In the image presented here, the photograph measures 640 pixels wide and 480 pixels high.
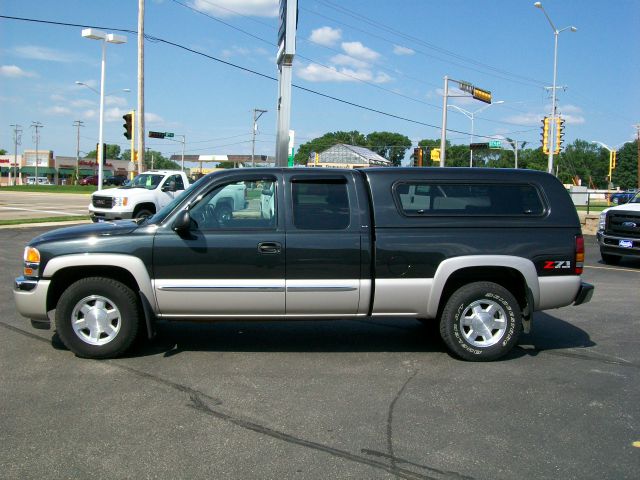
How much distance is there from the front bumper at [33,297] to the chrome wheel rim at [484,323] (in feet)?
13.0

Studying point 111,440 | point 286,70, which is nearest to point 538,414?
point 111,440

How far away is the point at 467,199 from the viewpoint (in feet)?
19.5

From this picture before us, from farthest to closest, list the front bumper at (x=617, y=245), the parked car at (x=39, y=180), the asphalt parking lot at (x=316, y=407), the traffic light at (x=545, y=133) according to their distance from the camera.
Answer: the parked car at (x=39, y=180)
the traffic light at (x=545, y=133)
the front bumper at (x=617, y=245)
the asphalt parking lot at (x=316, y=407)

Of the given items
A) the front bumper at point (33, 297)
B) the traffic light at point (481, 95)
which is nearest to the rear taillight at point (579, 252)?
the front bumper at point (33, 297)

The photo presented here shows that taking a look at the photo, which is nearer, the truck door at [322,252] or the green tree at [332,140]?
the truck door at [322,252]

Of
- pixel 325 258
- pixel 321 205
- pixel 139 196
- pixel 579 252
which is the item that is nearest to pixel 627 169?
pixel 139 196

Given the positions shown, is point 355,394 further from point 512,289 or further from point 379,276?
point 512,289

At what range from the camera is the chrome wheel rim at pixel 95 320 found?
5.66 m

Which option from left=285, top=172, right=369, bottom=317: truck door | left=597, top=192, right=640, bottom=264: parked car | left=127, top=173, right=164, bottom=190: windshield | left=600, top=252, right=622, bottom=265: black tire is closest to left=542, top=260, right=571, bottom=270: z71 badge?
left=285, top=172, right=369, bottom=317: truck door

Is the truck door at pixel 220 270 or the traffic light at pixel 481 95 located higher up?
the traffic light at pixel 481 95

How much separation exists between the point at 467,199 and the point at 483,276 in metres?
0.80

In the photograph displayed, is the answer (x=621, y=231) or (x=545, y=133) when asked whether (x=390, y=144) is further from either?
(x=621, y=231)

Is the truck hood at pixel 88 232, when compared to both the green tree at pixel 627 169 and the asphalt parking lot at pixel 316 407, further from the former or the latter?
the green tree at pixel 627 169

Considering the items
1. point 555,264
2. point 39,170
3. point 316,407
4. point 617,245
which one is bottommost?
point 316,407
